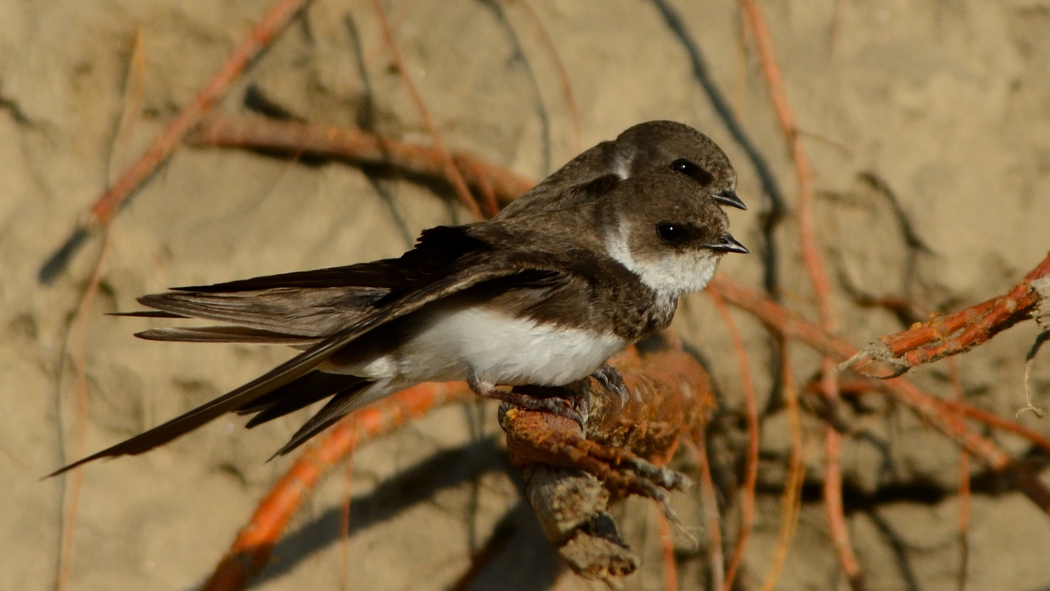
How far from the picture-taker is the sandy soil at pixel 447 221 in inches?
89.7

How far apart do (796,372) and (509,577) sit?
969 millimetres

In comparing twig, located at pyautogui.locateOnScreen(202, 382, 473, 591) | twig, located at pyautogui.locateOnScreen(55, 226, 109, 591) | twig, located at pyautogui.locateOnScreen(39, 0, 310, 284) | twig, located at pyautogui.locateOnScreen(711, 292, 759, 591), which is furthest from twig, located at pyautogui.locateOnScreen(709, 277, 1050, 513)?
twig, located at pyautogui.locateOnScreen(55, 226, 109, 591)

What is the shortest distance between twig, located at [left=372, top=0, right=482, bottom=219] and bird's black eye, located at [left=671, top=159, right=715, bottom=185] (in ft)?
1.51

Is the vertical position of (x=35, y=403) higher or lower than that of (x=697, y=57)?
lower

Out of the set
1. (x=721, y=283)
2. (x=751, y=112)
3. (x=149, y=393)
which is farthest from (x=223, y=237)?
(x=751, y=112)

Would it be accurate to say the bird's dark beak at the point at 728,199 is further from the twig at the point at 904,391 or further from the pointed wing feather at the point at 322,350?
the pointed wing feather at the point at 322,350

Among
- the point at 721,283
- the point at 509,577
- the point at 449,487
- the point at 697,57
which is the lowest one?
the point at 509,577

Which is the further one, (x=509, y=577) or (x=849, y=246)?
(x=849, y=246)

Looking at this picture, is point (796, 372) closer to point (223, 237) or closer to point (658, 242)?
point (658, 242)

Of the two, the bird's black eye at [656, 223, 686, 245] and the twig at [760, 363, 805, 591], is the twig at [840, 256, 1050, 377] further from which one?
the twig at [760, 363, 805, 591]

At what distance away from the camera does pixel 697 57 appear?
109 inches

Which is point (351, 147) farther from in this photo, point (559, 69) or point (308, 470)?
point (308, 470)

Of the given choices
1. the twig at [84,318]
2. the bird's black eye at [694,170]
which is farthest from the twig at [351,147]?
the bird's black eye at [694,170]

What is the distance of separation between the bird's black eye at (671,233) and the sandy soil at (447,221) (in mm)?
843
